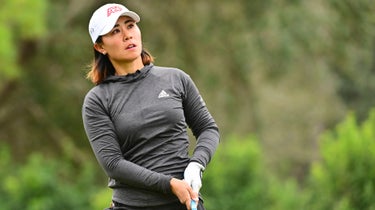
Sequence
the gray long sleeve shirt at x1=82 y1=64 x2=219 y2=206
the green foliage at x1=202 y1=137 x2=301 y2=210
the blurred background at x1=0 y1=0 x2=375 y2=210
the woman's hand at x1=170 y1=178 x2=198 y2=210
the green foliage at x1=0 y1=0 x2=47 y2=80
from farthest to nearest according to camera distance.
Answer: the green foliage at x1=0 y1=0 x2=47 y2=80 → the blurred background at x1=0 y1=0 x2=375 y2=210 → the green foliage at x1=202 y1=137 x2=301 y2=210 → the gray long sleeve shirt at x1=82 y1=64 x2=219 y2=206 → the woman's hand at x1=170 y1=178 x2=198 y2=210

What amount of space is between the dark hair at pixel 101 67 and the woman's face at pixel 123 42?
8 centimetres

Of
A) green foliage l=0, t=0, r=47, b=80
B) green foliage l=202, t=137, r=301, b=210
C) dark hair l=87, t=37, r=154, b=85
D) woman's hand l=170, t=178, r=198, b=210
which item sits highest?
dark hair l=87, t=37, r=154, b=85

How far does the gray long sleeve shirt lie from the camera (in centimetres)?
436

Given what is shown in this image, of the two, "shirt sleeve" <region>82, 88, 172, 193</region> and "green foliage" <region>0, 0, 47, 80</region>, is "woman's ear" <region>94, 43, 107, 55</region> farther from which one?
"green foliage" <region>0, 0, 47, 80</region>

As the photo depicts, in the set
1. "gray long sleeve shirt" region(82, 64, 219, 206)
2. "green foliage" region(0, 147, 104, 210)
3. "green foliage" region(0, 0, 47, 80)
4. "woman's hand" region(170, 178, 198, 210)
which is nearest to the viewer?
"woman's hand" region(170, 178, 198, 210)

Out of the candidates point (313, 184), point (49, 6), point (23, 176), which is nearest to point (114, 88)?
point (313, 184)

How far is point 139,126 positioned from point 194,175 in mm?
346

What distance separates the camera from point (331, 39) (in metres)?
19.8

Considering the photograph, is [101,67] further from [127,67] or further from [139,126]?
[139,126]

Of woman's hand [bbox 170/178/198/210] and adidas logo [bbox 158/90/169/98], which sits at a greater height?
adidas logo [bbox 158/90/169/98]

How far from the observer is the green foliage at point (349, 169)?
28.0 ft

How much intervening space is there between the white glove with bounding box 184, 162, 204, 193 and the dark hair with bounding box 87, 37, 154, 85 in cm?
63

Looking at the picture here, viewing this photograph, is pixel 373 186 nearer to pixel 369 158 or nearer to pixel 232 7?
pixel 369 158

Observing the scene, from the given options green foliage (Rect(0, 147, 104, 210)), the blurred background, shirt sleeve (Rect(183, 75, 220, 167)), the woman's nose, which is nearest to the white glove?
shirt sleeve (Rect(183, 75, 220, 167))
